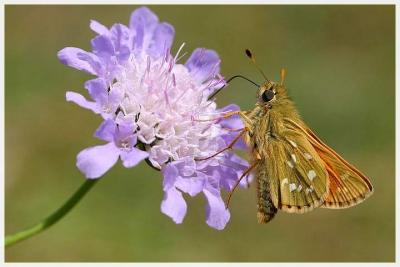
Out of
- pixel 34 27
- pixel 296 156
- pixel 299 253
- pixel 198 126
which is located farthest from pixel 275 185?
A: pixel 34 27

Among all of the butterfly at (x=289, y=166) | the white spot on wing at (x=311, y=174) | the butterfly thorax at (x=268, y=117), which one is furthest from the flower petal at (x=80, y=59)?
the white spot on wing at (x=311, y=174)

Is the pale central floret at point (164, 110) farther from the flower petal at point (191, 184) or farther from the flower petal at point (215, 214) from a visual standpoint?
the flower petal at point (215, 214)

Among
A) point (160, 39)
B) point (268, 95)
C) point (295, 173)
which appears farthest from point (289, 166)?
point (160, 39)

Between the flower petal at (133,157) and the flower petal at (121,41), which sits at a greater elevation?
the flower petal at (121,41)

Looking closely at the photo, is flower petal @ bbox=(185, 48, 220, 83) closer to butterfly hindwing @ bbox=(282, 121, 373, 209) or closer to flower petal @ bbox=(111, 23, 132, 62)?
flower petal @ bbox=(111, 23, 132, 62)

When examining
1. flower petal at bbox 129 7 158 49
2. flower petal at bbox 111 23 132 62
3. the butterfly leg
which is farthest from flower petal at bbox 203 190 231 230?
flower petal at bbox 129 7 158 49

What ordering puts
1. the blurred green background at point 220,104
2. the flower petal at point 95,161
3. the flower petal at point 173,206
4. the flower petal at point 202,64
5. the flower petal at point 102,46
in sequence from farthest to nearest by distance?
the blurred green background at point 220,104 < the flower petal at point 202,64 < the flower petal at point 102,46 < the flower petal at point 173,206 < the flower petal at point 95,161

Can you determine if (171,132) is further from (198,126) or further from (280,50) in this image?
(280,50)

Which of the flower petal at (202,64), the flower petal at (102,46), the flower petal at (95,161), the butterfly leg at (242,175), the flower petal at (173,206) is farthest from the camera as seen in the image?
the flower petal at (202,64)
